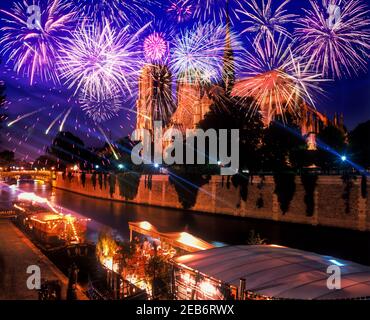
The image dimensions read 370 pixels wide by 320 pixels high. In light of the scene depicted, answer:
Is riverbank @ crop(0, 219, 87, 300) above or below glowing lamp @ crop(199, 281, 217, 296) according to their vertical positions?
below

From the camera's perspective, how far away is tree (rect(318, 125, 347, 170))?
45.0 m

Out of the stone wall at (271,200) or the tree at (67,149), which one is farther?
the tree at (67,149)

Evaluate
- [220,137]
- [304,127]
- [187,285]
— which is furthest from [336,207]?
[304,127]

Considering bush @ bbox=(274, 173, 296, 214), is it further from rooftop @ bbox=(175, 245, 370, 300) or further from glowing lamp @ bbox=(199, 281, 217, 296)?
glowing lamp @ bbox=(199, 281, 217, 296)

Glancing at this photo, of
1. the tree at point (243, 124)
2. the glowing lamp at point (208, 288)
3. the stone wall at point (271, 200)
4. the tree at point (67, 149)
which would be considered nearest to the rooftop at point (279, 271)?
the glowing lamp at point (208, 288)

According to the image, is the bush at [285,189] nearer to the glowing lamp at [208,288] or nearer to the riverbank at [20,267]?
the riverbank at [20,267]

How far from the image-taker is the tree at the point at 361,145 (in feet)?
122

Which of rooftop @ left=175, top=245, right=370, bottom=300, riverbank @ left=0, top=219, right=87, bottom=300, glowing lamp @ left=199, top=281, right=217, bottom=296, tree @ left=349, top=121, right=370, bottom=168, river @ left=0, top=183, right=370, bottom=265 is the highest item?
tree @ left=349, top=121, right=370, bottom=168

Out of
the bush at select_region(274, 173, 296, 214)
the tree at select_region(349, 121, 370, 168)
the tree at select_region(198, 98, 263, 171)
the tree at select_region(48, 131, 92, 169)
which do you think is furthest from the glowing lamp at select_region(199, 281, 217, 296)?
the tree at select_region(48, 131, 92, 169)

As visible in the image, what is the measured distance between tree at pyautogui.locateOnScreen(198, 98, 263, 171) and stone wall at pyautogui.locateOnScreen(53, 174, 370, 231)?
115 inches

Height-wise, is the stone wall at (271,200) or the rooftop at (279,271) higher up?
Result: the rooftop at (279,271)

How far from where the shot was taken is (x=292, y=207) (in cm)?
3105

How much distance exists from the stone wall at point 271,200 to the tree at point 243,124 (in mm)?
2918

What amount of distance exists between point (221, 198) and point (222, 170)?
2.75m
